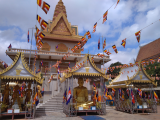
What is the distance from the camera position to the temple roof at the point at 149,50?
123ft

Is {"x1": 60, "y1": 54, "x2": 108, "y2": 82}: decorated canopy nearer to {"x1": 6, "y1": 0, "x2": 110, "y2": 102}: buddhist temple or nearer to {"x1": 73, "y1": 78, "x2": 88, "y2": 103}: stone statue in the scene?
{"x1": 73, "y1": 78, "x2": 88, "y2": 103}: stone statue

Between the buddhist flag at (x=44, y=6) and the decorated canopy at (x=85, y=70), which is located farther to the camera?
the decorated canopy at (x=85, y=70)

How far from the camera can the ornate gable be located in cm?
3011

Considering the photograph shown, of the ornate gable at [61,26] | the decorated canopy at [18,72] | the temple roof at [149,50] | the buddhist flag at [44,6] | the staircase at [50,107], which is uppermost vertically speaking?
the ornate gable at [61,26]

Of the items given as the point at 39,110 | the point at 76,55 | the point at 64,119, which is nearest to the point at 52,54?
the point at 76,55

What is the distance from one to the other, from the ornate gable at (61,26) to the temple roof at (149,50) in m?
23.0

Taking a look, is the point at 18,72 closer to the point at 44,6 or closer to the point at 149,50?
the point at 44,6

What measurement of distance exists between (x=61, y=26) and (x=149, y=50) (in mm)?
26507

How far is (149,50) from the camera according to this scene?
1606 inches

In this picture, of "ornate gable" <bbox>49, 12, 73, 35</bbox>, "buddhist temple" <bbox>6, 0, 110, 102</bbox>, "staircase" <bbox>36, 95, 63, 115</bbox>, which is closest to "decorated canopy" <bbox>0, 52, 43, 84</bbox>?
"staircase" <bbox>36, 95, 63, 115</bbox>

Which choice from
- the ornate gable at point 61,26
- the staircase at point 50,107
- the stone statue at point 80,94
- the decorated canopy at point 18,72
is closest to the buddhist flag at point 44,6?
the decorated canopy at point 18,72

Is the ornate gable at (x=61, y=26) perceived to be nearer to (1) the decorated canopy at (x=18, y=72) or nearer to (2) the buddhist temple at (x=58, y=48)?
(2) the buddhist temple at (x=58, y=48)

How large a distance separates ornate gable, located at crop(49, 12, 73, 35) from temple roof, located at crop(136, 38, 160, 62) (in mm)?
23007

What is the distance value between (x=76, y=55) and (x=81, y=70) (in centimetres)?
1639
